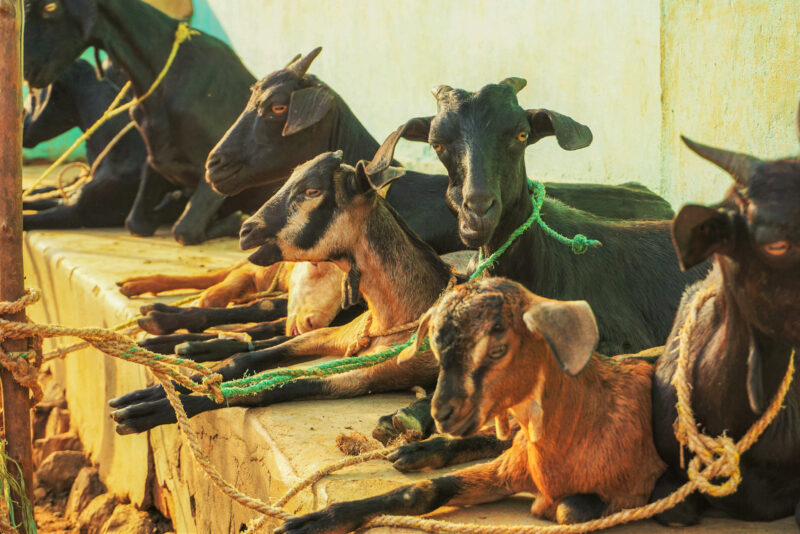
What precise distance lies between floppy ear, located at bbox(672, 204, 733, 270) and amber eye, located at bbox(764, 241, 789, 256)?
0.32 ft

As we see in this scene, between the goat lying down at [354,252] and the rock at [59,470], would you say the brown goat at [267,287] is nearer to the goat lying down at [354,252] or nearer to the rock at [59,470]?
the goat lying down at [354,252]

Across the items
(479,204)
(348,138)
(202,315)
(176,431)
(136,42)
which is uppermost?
(136,42)

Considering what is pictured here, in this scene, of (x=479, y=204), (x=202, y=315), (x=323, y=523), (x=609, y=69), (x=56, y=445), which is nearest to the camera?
(x=323, y=523)

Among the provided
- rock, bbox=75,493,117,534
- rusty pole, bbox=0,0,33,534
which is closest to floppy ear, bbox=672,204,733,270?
rusty pole, bbox=0,0,33,534

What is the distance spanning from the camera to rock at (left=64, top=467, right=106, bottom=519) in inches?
217

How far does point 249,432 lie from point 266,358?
2.14ft

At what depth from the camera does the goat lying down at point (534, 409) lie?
7.77 feet

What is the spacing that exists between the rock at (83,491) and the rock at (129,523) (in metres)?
0.46

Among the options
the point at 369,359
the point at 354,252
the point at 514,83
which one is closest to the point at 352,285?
the point at 354,252

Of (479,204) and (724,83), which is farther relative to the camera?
(724,83)

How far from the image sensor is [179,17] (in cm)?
1182

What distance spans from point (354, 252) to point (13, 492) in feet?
5.10

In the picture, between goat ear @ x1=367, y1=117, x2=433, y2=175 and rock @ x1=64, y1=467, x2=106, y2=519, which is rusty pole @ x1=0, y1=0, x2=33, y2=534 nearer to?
goat ear @ x1=367, y1=117, x2=433, y2=175

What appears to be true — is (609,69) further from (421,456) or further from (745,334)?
(745,334)
